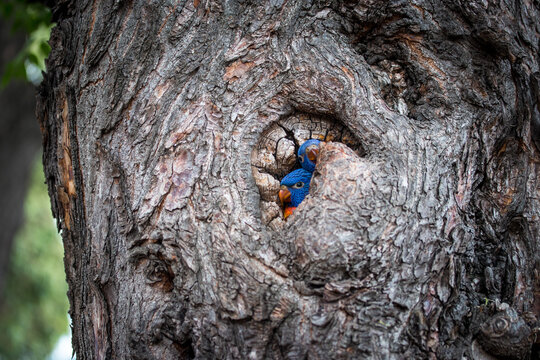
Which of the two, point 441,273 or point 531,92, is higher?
point 531,92

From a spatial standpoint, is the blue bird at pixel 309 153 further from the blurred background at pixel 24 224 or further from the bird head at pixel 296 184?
the blurred background at pixel 24 224

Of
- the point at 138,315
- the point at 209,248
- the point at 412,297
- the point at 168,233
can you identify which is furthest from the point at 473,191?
the point at 138,315

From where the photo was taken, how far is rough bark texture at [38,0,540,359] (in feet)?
6.33

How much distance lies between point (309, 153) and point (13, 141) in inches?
194

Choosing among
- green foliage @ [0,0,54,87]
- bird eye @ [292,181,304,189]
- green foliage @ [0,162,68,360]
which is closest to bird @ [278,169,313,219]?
bird eye @ [292,181,304,189]

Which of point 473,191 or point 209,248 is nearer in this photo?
point 209,248

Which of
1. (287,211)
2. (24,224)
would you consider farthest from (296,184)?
(24,224)

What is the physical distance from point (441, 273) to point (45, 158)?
215 centimetres

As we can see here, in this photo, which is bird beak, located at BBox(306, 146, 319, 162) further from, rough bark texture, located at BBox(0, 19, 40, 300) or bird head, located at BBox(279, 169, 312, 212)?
rough bark texture, located at BBox(0, 19, 40, 300)

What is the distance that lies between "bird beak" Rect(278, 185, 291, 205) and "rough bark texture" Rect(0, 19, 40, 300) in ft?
15.0

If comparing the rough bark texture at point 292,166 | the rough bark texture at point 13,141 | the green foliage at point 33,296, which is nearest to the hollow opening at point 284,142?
the rough bark texture at point 292,166

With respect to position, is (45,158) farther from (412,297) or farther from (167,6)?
(412,297)

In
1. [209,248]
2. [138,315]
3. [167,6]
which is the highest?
[167,6]

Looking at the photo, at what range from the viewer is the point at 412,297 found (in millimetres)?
1930
